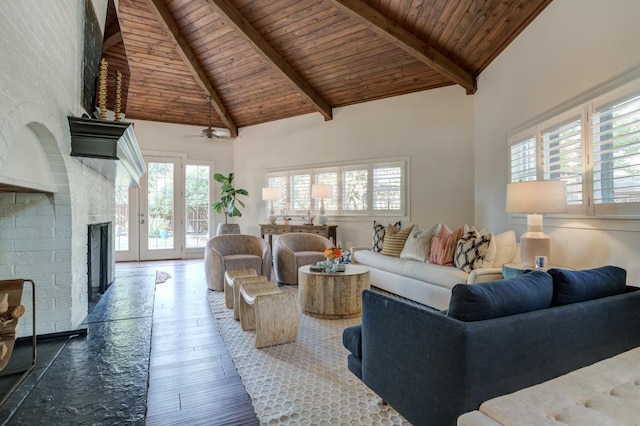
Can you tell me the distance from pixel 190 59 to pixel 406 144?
4138 mm

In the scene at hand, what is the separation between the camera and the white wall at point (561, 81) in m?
2.33

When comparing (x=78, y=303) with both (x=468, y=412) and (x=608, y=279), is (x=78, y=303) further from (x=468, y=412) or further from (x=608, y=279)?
(x=608, y=279)

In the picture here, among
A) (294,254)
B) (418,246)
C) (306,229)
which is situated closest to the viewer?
(418,246)

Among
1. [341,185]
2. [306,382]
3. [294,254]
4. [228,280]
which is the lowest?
[306,382]

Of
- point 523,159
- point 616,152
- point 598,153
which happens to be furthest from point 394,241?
point 616,152

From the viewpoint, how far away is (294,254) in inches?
197

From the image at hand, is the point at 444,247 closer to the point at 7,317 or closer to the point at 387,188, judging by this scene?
the point at 387,188

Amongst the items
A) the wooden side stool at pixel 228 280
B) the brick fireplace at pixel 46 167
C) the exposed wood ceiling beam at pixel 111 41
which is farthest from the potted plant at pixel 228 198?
the brick fireplace at pixel 46 167

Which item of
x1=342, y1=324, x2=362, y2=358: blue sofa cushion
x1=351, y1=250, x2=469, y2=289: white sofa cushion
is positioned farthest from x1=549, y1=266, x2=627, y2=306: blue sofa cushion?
x1=351, y1=250, x2=469, y2=289: white sofa cushion

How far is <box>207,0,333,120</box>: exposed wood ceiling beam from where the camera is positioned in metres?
4.59

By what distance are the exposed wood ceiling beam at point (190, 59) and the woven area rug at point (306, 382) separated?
4.70 meters

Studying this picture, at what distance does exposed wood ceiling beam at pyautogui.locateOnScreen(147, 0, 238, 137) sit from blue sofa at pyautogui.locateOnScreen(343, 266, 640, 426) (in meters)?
5.33

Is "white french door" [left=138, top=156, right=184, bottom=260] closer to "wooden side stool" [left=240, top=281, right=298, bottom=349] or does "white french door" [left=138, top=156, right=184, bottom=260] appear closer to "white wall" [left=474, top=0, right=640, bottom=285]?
"wooden side stool" [left=240, top=281, right=298, bottom=349]

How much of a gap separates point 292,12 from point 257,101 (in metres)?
2.58
